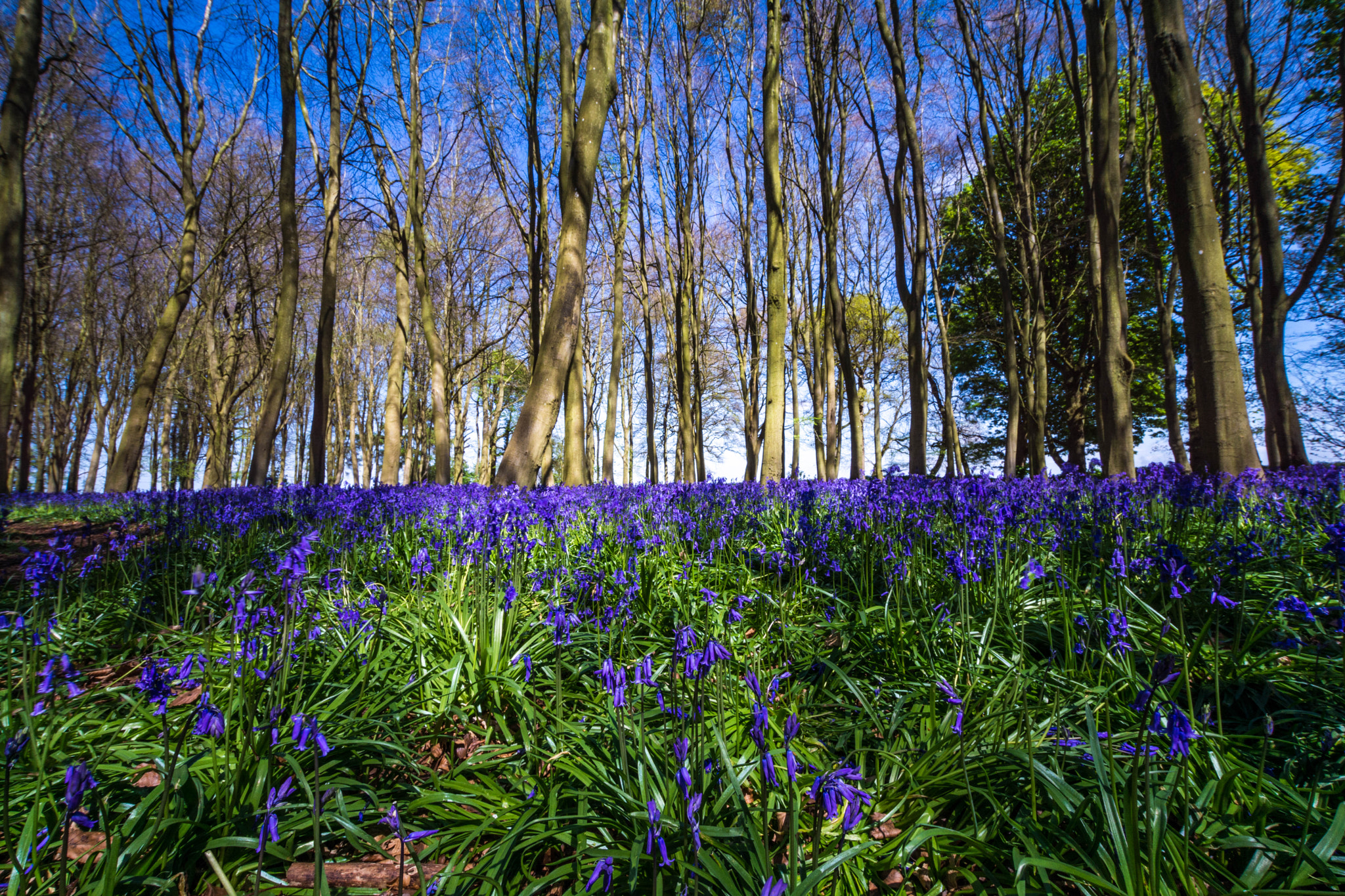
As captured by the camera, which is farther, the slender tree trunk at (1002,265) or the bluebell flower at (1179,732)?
the slender tree trunk at (1002,265)

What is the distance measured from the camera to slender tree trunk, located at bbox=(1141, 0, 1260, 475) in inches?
218

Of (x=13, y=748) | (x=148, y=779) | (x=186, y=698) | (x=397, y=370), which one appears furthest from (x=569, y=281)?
(x=397, y=370)

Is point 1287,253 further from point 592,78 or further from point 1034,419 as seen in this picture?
point 592,78

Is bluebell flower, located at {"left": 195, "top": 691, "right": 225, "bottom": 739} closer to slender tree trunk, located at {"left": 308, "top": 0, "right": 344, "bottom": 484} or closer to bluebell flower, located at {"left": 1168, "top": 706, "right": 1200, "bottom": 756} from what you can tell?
bluebell flower, located at {"left": 1168, "top": 706, "right": 1200, "bottom": 756}

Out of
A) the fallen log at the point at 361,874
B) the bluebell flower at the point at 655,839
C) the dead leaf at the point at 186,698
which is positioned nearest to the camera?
the bluebell flower at the point at 655,839

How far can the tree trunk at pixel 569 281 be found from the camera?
6719mm

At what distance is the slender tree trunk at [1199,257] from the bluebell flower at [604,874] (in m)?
7.12

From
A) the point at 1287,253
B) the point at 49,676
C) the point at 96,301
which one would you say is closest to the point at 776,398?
the point at 49,676

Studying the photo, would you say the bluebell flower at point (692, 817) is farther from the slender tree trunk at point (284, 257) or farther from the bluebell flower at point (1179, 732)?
the slender tree trunk at point (284, 257)

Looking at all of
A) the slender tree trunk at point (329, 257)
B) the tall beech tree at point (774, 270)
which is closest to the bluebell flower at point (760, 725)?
the tall beech tree at point (774, 270)

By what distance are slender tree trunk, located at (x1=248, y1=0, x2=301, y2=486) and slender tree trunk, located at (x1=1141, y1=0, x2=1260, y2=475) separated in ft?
40.8

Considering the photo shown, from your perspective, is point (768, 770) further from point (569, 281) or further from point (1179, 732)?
point (569, 281)

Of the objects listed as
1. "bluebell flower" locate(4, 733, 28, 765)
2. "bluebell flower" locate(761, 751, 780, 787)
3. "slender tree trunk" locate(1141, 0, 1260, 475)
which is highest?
"slender tree trunk" locate(1141, 0, 1260, 475)

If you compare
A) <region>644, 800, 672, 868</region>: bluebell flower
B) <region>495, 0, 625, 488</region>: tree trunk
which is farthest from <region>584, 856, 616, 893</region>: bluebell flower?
<region>495, 0, 625, 488</region>: tree trunk
